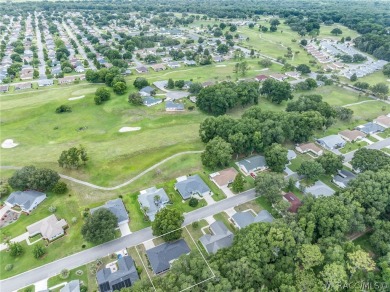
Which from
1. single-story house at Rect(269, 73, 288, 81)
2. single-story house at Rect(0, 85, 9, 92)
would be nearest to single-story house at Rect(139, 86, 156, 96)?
single-story house at Rect(269, 73, 288, 81)

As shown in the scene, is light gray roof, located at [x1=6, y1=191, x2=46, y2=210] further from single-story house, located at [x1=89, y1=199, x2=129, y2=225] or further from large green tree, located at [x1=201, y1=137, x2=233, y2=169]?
large green tree, located at [x1=201, y1=137, x2=233, y2=169]

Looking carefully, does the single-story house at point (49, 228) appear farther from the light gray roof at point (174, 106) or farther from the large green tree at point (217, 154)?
the light gray roof at point (174, 106)

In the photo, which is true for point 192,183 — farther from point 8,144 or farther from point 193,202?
point 8,144

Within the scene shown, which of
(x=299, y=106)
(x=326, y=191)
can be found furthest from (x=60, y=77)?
(x=326, y=191)

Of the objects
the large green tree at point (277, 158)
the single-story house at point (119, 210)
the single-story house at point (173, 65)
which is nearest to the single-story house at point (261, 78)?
the single-story house at point (173, 65)

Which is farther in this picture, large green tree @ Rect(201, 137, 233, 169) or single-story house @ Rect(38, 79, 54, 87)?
single-story house @ Rect(38, 79, 54, 87)

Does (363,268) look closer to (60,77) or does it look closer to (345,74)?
(345,74)
